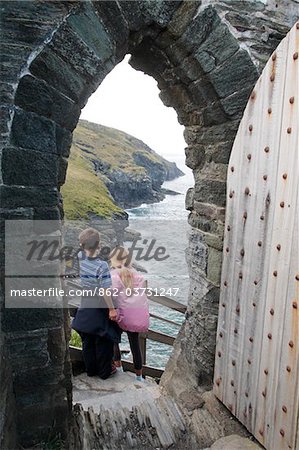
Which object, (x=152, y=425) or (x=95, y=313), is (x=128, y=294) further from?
(x=152, y=425)

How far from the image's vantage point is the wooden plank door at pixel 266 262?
208 centimetres

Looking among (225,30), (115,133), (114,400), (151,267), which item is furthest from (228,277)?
(115,133)

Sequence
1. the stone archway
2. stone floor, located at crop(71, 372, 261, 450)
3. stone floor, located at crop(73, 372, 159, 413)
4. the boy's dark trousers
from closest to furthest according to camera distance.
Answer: the stone archway < stone floor, located at crop(71, 372, 261, 450) < stone floor, located at crop(73, 372, 159, 413) < the boy's dark trousers

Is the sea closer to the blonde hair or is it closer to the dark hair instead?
the blonde hair

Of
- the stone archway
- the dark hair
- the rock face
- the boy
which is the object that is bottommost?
the boy

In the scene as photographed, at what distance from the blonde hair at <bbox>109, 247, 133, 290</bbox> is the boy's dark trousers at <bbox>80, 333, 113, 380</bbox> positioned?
2.01 ft

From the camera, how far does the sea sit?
951 centimetres

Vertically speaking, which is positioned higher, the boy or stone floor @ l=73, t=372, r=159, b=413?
the boy

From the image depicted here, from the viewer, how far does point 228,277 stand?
2.65 meters

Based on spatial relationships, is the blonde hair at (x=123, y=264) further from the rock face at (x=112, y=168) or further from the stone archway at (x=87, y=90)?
the rock face at (x=112, y=168)

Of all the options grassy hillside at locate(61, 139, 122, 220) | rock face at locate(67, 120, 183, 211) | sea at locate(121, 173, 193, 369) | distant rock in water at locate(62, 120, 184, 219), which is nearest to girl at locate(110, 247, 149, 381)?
sea at locate(121, 173, 193, 369)

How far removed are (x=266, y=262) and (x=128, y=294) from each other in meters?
1.44

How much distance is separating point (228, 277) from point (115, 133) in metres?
78.0

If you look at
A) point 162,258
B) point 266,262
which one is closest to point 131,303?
point 162,258
